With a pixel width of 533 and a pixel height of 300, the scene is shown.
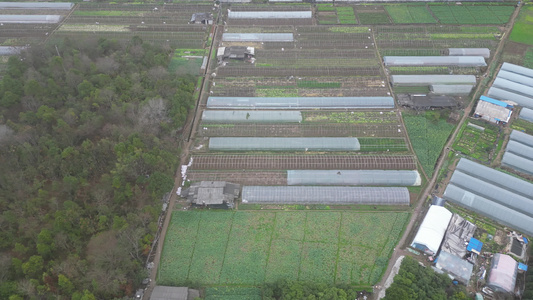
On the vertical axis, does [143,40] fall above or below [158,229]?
above

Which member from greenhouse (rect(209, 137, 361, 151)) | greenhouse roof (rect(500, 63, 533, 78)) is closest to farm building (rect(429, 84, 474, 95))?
greenhouse roof (rect(500, 63, 533, 78))

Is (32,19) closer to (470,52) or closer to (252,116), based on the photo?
(252,116)

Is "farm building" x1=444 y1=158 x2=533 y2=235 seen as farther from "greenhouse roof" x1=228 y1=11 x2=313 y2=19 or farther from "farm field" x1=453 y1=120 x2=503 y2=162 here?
"greenhouse roof" x1=228 y1=11 x2=313 y2=19

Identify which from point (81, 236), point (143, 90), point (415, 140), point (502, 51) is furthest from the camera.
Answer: point (502, 51)

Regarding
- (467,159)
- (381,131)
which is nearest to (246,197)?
(381,131)

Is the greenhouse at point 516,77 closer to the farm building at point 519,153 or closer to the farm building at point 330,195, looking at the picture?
the farm building at point 519,153

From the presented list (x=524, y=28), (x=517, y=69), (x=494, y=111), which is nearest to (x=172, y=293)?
(x=494, y=111)

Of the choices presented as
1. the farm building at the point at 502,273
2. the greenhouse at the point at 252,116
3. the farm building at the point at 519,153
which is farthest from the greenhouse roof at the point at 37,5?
the farm building at the point at 502,273

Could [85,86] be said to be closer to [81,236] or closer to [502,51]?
[81,236]
